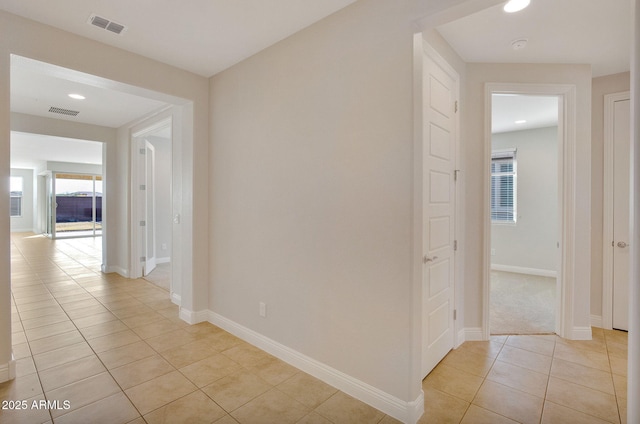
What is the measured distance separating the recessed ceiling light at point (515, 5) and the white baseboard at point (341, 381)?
8.58 feet

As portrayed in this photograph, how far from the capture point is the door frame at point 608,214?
319 cm

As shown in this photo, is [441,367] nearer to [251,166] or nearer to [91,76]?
[251,166]

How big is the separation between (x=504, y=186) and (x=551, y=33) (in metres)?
4.09

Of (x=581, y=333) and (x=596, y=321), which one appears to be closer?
(x=581, y=333)

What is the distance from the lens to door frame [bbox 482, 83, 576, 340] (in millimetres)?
2916

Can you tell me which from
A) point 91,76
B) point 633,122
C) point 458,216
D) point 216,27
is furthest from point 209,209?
point 633,122

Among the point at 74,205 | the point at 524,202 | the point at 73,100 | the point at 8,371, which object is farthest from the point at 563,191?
the point at 74,205

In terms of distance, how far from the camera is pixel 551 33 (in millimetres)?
2410

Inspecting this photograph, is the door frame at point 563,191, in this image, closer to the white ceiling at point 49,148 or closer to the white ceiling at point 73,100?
the white ceiling at point 73,100

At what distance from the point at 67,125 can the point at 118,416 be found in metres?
4.97

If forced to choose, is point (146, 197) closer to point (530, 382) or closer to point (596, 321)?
point (530, 382)

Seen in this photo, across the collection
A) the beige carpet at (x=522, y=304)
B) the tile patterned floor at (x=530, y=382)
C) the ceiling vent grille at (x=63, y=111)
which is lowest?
the tile patterned floor at (x=530, y=382)

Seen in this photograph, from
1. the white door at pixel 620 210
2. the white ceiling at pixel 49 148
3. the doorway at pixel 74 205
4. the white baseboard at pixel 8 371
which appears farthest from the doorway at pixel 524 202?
the doorway at pixel 74 205

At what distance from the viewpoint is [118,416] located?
1861 mm
